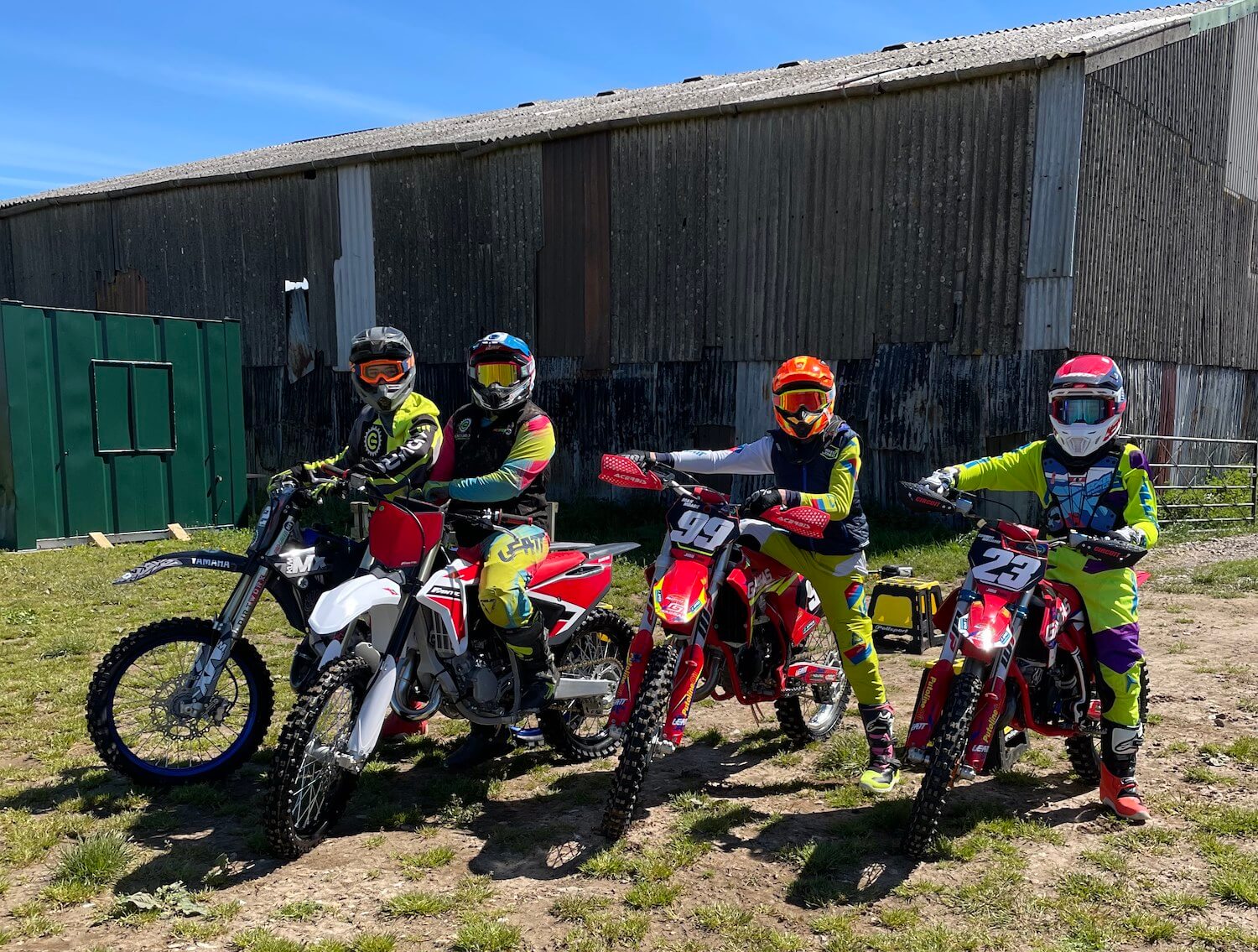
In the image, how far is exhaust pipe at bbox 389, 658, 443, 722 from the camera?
464 cm

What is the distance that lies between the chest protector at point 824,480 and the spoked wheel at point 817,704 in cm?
71

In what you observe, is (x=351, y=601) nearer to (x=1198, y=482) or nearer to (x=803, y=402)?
(x=803, y=402)

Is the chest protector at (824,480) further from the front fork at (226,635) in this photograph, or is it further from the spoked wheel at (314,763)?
the front fork at (226,635)

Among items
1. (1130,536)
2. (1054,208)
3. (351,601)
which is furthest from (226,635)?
(1054,208)

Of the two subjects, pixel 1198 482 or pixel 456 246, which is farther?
pixel 456 246

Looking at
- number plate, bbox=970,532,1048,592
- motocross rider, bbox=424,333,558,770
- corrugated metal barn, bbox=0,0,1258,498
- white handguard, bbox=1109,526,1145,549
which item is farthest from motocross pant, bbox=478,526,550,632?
corrugated metal barn, bbox=0,0,1258,498

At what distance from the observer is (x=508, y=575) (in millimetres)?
4992

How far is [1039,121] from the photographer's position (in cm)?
1262

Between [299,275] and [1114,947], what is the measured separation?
19.8 meters

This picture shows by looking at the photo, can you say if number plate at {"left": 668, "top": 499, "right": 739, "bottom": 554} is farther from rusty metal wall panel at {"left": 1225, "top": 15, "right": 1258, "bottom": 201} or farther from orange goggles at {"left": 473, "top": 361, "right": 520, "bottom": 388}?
rusty metal wall panel at {"left": 1225, "top": 15, "right": 1258, "bottom": 201}

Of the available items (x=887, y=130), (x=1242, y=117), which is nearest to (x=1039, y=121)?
(x=887, y=130)

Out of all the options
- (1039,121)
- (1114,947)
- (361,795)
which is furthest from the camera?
(1039,121)

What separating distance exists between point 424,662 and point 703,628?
1367 millimetres

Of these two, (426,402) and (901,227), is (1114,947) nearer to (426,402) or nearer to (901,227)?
(426,402)
